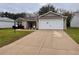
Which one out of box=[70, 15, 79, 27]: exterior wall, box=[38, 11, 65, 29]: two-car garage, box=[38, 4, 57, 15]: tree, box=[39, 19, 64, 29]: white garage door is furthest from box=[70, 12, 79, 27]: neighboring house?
box=[38, 4, 57, 15]: tree

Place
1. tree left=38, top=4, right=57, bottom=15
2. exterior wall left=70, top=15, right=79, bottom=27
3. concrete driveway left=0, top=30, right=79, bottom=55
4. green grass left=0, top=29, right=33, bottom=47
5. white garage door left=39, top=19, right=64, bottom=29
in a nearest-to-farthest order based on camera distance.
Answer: concrete driveway left=0, top=30, right=79, bottom=55, green grass left=0, top=29, right=33, bottom=47, white garage door left=39, top=19, right=64, bottom=29, exterior wall left=70, top=15, right=79, bottom=27, tree left=38, top=4, right=57, bottom=15

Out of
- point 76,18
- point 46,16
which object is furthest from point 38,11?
point 46,16

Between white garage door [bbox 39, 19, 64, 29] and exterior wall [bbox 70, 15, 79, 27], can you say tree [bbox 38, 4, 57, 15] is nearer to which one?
exterior wall [bbox 70, 15, 79, 27]

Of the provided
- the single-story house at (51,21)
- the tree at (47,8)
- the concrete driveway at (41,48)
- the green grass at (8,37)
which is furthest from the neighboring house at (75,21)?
the concrete driveway at (41,48)

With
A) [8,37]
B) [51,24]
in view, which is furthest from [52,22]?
[8,37]

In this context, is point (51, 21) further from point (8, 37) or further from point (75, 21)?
point (8, 37)

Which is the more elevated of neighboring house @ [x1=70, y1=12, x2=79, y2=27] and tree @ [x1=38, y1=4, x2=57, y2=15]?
tree @ [x1=38, y1=4, x2=57, y2=15]

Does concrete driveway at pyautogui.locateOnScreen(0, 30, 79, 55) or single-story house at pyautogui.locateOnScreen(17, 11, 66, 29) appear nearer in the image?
concrete driveway at pyautogui.locateOnScreen(0, 30, 79, 55)

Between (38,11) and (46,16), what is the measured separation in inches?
1044

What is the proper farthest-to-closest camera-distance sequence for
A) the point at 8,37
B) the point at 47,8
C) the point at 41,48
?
the point at 47,8, the point at 8,37, the point at 41,48

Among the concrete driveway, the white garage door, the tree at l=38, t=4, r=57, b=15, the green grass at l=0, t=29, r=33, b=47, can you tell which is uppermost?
the tree at l=38, t=4, r=57, b=15

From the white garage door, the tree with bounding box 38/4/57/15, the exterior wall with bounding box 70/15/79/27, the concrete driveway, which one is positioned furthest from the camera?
the tree with bounding box 38/4/57/15

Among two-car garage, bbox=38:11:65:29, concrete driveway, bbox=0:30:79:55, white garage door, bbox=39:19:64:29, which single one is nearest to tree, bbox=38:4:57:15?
two-car garage, bbox=38:11:65:29
